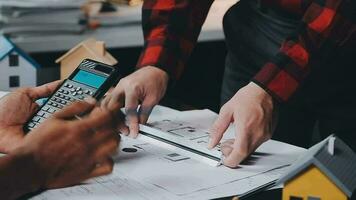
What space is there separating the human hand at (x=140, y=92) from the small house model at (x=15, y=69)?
29 cm

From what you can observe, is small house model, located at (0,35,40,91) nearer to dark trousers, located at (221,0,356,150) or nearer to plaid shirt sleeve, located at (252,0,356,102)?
dark trousers, located at (221,0,356,150)

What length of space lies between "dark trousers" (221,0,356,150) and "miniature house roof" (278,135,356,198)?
1.47 feet

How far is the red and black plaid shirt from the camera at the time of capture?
1.17m

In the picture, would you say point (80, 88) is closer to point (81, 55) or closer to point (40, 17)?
point (81, 55)

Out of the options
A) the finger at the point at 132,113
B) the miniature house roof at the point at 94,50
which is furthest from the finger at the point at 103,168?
the miniature house roof at the point at 94,50

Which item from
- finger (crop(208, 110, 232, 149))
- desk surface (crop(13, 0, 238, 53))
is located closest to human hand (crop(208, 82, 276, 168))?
finger (crop(208, 110, 232, 149))

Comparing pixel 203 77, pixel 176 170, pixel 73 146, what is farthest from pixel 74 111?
pixel 203 77

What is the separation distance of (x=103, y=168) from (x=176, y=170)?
218 millimetres

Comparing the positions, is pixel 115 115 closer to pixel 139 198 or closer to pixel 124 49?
pixel 139 198

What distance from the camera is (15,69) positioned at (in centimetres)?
148

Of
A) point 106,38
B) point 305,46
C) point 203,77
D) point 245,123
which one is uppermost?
point 305,46

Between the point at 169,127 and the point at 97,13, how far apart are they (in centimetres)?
91

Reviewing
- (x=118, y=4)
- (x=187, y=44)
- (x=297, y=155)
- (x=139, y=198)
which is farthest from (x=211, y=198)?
(x=118, y=4)

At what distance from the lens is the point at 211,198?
0.94 metres
